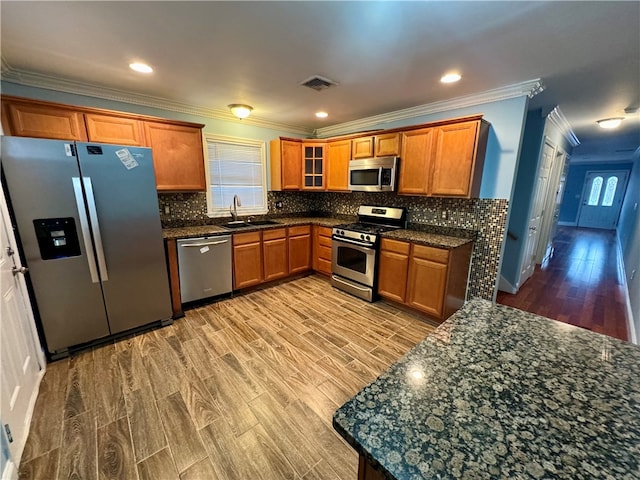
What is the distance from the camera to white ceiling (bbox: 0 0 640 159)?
1577 mm

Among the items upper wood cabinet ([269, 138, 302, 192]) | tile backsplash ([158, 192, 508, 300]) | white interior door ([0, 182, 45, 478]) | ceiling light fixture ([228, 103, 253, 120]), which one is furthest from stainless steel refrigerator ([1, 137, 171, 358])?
upper wood cabinet ([269, 138, 302, 192])

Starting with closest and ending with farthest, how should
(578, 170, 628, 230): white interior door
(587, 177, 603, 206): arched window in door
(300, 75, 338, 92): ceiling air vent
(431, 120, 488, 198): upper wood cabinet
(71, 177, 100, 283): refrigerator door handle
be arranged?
(71, 177, 100, 283): refrigerator door handle, (300, 75, 338, 92): ceiling air vent, (431, 120, 488, 198): upper wood cabinet, (578, 170, 628, 230): white interior door, (587, 177, 603, 206): arched window in door

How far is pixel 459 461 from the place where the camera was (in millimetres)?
563

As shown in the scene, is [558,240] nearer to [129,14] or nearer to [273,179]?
[273,179]

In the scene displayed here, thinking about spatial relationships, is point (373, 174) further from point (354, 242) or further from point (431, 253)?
point (431, 253)

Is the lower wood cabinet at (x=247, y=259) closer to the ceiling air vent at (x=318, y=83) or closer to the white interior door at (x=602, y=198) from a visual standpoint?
the ceiling air vent at (x=318, y=83)

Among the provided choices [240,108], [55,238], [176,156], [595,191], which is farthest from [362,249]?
[595,191]

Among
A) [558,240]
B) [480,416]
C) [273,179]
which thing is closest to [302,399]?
[480,416]

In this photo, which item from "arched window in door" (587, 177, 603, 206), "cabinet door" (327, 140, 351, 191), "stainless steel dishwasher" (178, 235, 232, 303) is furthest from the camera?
"arched window in door" (587, 177, 603, 206)

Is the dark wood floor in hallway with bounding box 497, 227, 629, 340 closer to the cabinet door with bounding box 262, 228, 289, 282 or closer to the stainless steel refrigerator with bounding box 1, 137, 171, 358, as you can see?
the cabinet door with bounding box 262, 228, 289, 282

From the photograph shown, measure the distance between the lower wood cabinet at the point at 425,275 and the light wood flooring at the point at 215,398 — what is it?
0.27 metres

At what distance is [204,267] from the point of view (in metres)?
3.24

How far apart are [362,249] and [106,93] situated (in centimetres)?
343

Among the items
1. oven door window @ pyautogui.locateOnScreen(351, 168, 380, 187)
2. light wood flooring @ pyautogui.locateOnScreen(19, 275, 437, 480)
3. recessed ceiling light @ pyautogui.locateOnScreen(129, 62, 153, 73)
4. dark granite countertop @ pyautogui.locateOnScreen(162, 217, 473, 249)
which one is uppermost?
recessed ceiling light @ pyautogui.locateOnScreen(129, 62, 153, 73)
